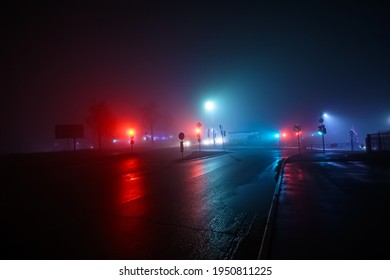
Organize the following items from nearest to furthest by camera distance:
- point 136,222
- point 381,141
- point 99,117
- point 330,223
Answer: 1. point 330,223
2. point 136,222
3. point 381,141
4. point 99,117

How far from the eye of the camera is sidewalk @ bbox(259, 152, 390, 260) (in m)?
4.75

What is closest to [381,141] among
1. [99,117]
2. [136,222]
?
[136,222]

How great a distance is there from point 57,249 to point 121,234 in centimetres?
134

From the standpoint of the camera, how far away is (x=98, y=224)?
697 centimetres

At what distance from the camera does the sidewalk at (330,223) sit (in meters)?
4.75

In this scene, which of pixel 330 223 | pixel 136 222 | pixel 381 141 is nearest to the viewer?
pixel 330 223

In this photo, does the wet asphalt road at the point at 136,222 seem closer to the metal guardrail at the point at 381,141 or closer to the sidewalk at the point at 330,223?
the sidewalk at the point at 330,223

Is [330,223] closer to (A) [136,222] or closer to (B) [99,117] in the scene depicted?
(A) [136,222]

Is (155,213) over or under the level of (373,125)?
under

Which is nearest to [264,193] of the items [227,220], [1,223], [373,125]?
[227,220]

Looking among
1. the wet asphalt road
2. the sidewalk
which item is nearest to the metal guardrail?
the sidewalk

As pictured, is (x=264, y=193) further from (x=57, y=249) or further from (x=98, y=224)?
(x=57, y=249)

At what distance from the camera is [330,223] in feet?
20.6
